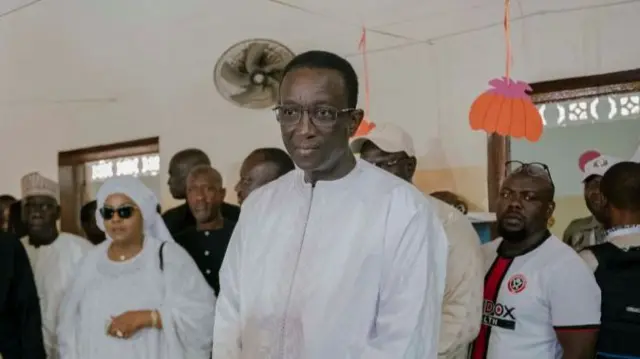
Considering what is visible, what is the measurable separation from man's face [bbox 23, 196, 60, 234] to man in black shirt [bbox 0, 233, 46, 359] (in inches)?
30.3

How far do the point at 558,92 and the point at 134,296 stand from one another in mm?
2043

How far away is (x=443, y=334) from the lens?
1965mm

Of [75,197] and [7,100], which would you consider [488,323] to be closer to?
[75,197]

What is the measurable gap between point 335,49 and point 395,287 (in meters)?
2.79

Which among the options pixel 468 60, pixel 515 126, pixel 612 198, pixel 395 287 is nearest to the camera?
pixel 395 287

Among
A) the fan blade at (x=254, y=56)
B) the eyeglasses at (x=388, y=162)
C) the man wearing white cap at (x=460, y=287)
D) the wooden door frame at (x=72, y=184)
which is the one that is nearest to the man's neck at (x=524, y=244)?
the man wearing white cap at (x=460, y=287)

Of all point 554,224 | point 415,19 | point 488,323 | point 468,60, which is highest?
point 415,19

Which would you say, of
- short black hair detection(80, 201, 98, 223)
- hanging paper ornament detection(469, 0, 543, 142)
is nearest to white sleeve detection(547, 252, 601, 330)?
hanging paper ornament detection(469, 0, 543, 142)

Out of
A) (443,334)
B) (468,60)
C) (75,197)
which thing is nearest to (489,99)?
(468,60)

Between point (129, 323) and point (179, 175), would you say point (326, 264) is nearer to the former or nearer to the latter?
point (129, 323)

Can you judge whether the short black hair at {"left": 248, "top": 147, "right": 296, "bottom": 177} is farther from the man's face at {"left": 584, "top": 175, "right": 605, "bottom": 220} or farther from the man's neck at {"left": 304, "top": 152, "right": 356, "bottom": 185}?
the man's neck at {"left": 304, "top": 152, "right": 356, "bottom": 185}

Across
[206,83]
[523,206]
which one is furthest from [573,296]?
[206,83]

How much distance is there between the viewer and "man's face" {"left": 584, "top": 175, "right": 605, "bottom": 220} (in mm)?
2842

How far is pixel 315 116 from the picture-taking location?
1.49 m
